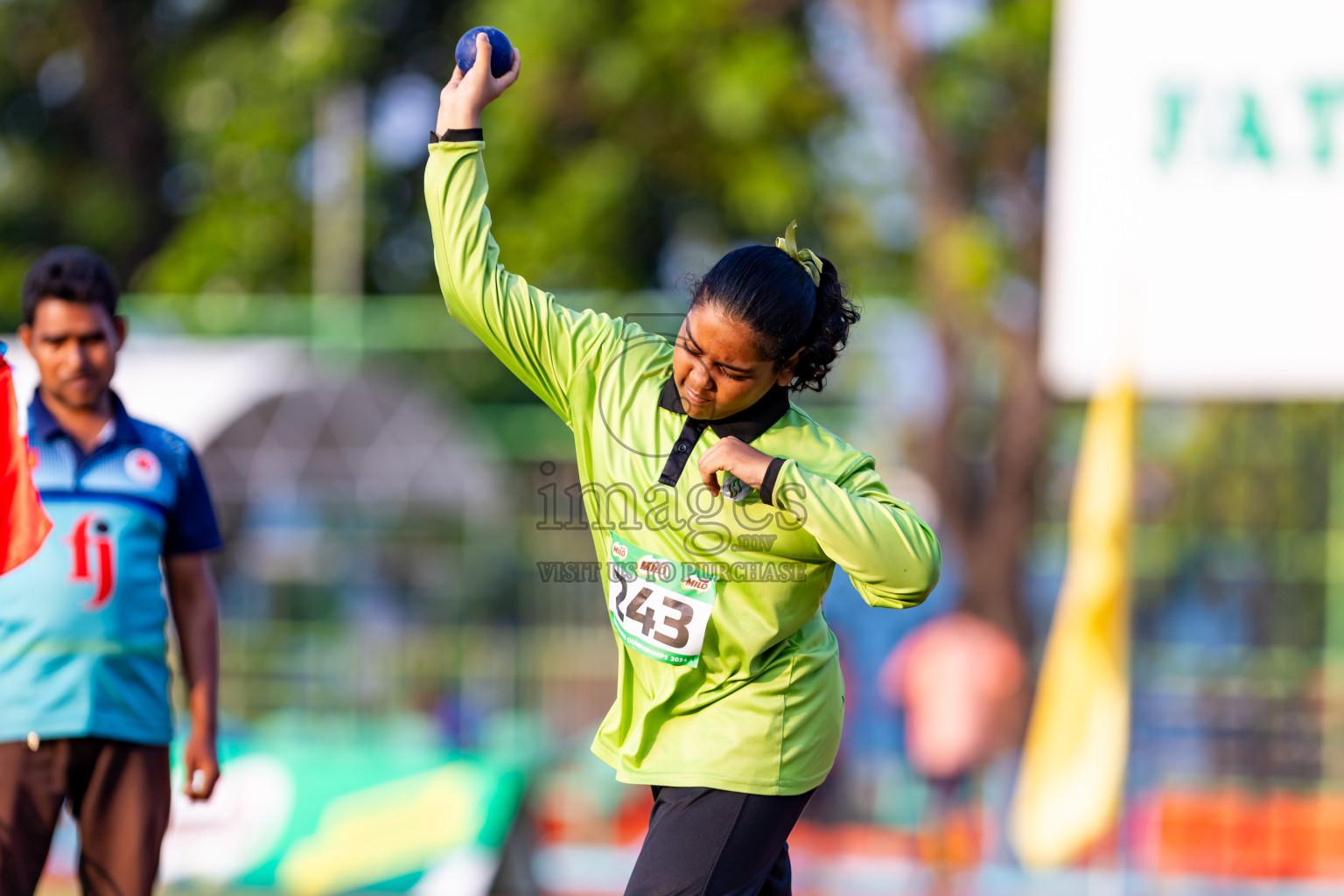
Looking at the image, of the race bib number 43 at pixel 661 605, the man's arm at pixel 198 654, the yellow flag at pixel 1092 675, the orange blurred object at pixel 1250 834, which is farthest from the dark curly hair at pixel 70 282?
the orange blurred object at pixel 1250 834

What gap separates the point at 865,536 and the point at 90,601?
1943mm

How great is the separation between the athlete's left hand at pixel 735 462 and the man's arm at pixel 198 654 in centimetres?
164

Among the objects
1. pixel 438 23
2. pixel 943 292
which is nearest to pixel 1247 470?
pixel 943 292

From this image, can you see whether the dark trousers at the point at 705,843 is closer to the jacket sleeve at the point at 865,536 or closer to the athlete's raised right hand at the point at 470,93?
the jacket sleeve at the point at 865,536

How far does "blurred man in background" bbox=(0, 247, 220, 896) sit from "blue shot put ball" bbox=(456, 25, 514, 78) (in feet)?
3.93

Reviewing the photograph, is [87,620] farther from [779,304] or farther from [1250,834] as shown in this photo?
[1250,834]

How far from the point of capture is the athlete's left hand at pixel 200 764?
12.9ft

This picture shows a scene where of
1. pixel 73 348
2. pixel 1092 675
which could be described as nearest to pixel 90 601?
pixel 73 348

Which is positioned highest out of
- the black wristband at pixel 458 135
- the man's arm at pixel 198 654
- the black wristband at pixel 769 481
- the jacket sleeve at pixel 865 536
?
the black wristband at pixel 458 135

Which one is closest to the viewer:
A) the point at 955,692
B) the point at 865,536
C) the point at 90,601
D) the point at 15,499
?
the point at 865,536

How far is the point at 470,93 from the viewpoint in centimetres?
309

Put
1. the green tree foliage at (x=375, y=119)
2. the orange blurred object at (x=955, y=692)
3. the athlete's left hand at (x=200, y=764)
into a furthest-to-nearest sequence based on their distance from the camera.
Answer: the green tree foliage at (x=375, y=119), the orange blurred object at (x=955, y=692), the athlete's left hand at (x=200, y=764)

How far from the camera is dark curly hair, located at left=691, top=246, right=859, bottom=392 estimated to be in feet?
9.42

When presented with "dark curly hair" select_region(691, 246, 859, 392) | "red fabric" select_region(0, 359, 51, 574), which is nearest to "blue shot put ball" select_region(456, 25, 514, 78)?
"dark curly hair" select_region(691, 246, 859, 392)
